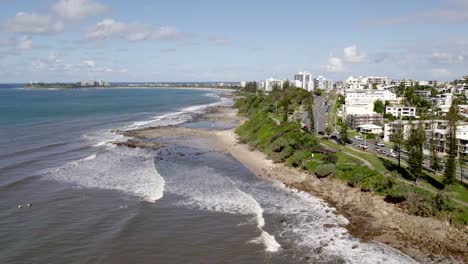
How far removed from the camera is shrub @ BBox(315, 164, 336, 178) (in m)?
40.7

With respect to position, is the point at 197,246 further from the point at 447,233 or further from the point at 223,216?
the point at 447,233

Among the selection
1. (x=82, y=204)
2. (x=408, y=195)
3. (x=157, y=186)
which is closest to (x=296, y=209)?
(x=408, y=195)

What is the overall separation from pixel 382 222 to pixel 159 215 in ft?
52.6

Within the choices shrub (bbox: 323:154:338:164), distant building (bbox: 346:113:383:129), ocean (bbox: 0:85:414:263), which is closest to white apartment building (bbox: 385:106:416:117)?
distant building (bbox: 346:113:383:129)

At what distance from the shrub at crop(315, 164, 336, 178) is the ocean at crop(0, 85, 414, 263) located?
4.94 m

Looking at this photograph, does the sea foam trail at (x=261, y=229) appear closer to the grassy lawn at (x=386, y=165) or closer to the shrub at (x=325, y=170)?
the shrub at (x=325, y=170)

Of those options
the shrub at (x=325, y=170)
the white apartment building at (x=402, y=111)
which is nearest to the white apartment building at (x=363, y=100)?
the white apartment building at (x=402, y=111)

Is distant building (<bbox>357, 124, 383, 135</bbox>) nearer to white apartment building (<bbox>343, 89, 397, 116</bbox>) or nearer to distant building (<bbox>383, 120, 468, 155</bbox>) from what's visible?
distant building (<bbox>383, 120, 468, 155</bbox>)

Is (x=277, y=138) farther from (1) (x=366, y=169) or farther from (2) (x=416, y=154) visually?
(2) (x=416, y=154)

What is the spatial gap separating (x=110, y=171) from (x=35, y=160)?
1149 cm

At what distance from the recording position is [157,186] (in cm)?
3788

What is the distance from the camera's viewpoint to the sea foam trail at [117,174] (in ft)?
121

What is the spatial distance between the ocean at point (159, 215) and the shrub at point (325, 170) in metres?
4.94

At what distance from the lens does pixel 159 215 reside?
30.3 meters
